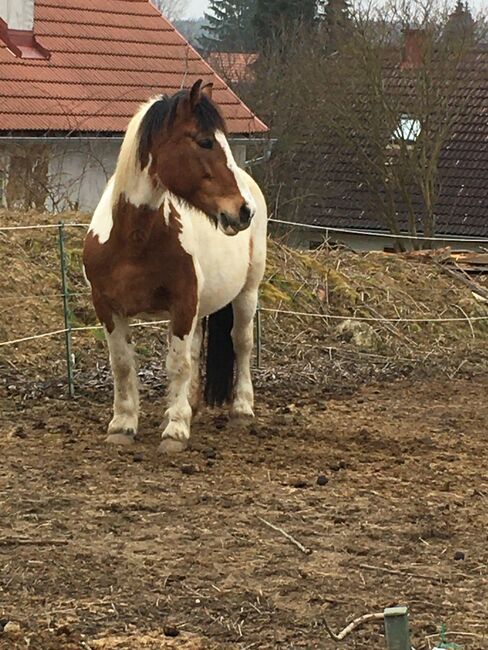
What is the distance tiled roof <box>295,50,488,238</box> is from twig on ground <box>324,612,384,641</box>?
24269 mm

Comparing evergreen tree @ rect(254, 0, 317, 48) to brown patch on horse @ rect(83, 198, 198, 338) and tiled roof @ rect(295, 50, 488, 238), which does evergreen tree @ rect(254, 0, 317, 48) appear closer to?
tiled roof @ rect(295, 50, 488, 238)

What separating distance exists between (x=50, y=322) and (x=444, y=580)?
5930 millimetres

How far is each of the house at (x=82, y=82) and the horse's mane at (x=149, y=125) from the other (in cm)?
825

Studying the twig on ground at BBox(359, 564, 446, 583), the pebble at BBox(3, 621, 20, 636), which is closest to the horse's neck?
the twig on ground at BBox(359, 564, 446, 583)

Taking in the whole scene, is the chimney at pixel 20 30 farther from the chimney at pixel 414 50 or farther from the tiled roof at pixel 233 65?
the chimney at pixel 414 50

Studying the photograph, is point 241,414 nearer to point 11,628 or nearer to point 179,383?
point 179,383

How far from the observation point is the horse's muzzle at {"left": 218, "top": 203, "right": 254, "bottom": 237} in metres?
6.90

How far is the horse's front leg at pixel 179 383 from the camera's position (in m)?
7.39

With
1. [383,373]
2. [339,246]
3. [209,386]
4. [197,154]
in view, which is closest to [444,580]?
[197,154]

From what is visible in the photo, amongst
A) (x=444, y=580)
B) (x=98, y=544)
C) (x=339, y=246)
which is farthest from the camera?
(x=339, y=246)

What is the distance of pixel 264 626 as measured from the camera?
4.61m

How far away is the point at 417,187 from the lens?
28.4m

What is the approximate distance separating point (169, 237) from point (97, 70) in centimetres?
1277

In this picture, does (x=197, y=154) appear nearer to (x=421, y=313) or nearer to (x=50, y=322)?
(x=50, y=322)
